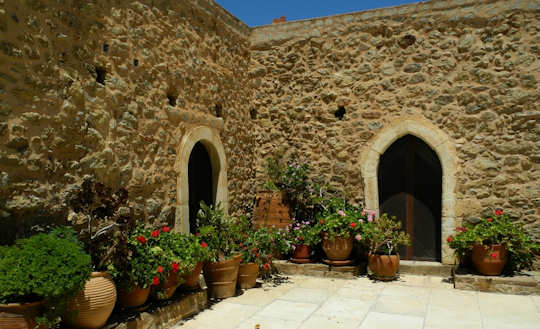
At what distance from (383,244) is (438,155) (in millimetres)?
1565

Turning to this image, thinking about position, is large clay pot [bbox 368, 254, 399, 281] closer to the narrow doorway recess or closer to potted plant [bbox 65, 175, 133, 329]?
the narrow doorway recess

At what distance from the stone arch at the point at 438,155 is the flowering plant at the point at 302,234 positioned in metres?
0.99

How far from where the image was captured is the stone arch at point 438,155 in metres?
6.47

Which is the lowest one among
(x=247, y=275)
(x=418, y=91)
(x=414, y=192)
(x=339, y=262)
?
(x=247, y=275)

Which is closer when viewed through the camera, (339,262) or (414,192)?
(339,262)

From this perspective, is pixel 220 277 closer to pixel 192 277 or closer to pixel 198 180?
pixel 192 277

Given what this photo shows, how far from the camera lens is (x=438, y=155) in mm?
6578

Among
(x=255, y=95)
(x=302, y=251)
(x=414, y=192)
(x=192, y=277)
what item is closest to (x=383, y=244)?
(x=414, y=192)

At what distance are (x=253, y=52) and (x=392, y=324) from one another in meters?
5.16

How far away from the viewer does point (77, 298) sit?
338 cm

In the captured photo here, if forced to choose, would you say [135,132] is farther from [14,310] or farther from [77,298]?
[14,310]

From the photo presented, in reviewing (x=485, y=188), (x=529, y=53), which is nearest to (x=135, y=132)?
(x=485, y=188)

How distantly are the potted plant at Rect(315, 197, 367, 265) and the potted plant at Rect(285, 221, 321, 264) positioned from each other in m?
0.12

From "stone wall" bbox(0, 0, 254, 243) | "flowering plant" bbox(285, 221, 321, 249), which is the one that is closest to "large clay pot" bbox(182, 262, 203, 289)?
"stone wall" bbox(0, 0, 254, 243)
